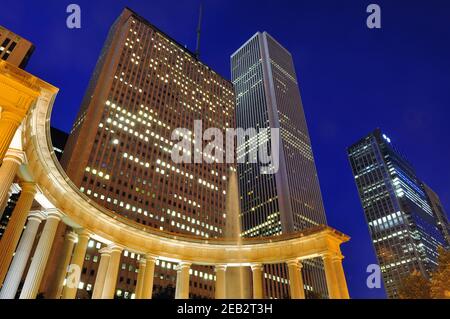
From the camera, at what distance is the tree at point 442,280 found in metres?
45.0

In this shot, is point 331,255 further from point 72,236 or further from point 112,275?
point 72,236

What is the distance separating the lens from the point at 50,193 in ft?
116

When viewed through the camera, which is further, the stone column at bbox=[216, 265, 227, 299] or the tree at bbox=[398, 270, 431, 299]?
the tree at bbox=[398, 270, 431, 299]

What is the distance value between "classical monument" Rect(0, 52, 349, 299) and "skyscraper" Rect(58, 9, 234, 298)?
84767mm

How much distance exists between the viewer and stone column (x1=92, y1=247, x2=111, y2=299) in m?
40.6

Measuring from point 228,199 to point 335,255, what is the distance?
503 ft

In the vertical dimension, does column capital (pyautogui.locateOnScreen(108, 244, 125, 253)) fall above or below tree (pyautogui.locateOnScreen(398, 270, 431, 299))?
above

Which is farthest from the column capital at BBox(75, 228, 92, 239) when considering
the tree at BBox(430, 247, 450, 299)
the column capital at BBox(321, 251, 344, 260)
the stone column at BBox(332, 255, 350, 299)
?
the tree at BBox(430, 247, 450, 299)

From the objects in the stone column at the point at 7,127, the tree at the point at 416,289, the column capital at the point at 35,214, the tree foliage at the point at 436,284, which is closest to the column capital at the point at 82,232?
the column capital at the point at 35,214

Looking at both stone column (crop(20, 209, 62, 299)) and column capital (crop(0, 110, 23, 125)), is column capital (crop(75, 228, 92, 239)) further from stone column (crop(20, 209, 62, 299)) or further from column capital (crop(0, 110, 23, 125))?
column capital (crop(0, 110, 23, 125))

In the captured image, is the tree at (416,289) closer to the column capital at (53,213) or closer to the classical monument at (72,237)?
the classical monument at (72,237)

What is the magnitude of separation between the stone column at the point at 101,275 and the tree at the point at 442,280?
46.7m
